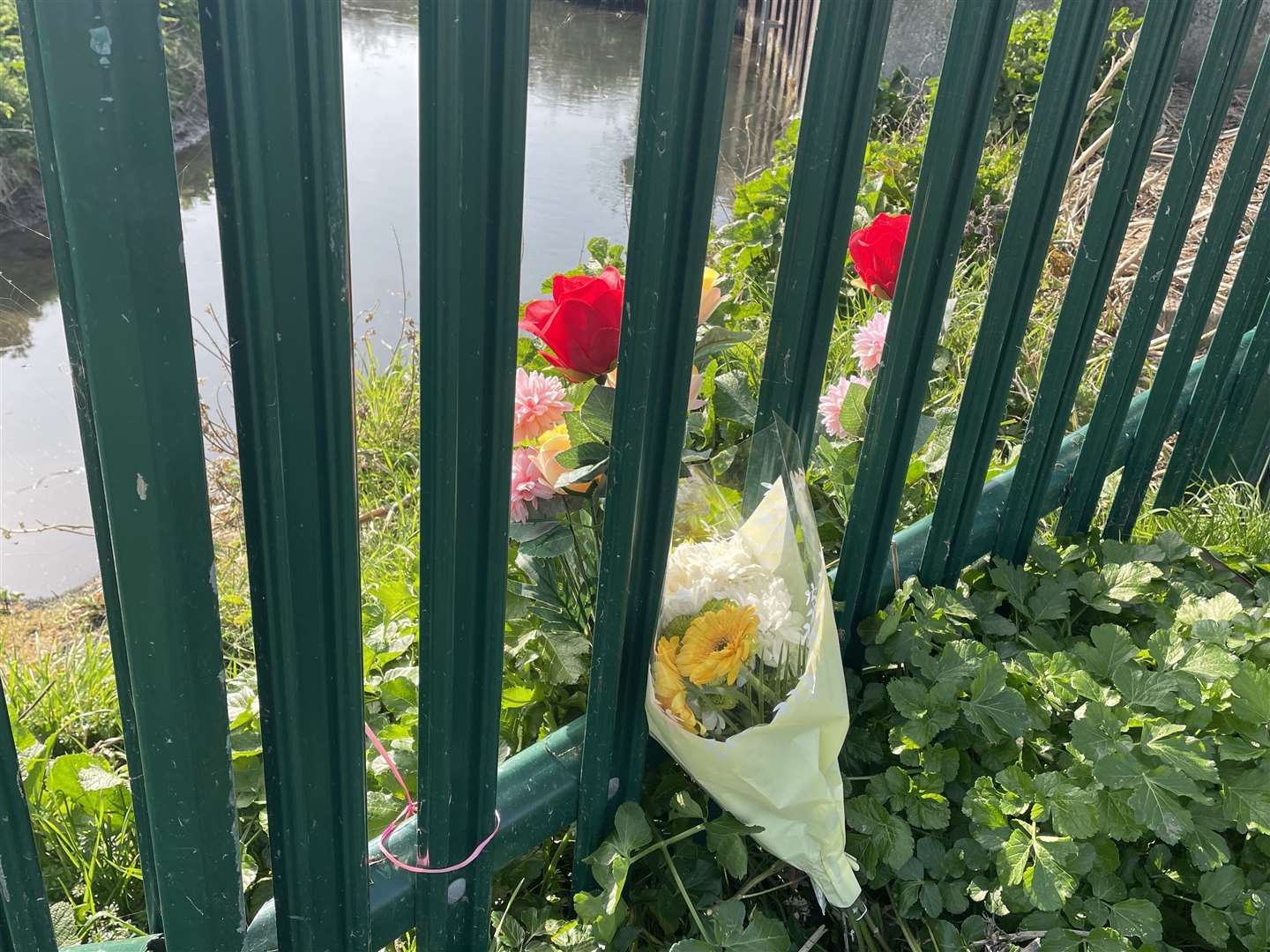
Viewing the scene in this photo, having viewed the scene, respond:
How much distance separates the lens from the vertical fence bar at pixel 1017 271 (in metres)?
1.36

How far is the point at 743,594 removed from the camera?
122 cm

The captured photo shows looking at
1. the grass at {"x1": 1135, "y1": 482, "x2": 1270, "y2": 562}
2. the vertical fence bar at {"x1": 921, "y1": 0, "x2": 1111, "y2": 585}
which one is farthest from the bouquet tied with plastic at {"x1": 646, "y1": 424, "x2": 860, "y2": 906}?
the grass at {"x1": 1135, "y1": 482, "x2": 1270, "y2": 562}

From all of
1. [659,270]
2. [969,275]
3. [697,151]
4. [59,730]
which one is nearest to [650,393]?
[659,270]

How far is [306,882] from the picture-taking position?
955mm

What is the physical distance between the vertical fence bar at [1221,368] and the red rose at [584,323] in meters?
1.56

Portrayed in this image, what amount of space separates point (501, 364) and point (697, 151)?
0.92 feet

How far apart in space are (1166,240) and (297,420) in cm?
154

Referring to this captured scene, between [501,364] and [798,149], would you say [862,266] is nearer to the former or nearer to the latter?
[798,149]

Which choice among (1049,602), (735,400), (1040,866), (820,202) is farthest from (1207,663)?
(820,202)

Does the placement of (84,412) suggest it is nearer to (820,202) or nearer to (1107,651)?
(820,202)

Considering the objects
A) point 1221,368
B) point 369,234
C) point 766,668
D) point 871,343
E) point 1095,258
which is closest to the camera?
point 766,668

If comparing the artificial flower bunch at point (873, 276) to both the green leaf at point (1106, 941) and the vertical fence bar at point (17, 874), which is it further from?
the vertical fence bar at point (17, 874)

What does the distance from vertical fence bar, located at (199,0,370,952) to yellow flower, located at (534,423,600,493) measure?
0.40m

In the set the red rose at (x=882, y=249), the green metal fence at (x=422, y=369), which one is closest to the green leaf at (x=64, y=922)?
the green metal fence at (x=422, y=369)
